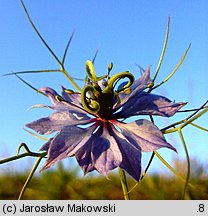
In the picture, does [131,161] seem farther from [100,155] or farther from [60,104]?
[60,104]

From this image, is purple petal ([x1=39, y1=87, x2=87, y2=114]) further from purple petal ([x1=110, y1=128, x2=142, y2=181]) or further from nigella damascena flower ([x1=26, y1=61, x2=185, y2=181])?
purple petal ([x1=110, y1=128, x2=142, y2=181])

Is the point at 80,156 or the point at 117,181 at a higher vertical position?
the point at 117,181

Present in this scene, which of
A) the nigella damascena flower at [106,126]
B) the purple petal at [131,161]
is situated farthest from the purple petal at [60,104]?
the purple petal at [131,161]

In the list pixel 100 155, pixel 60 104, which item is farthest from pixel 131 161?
pixel 60 104
